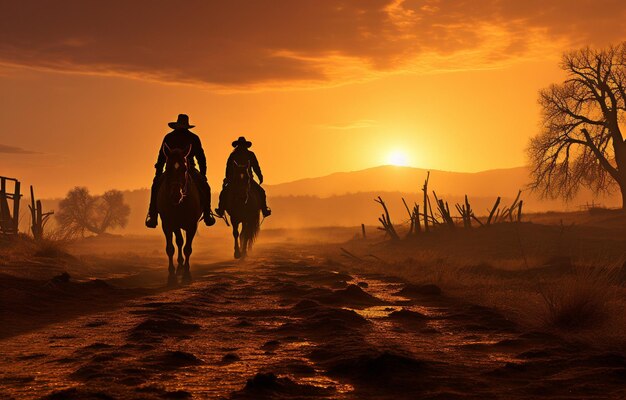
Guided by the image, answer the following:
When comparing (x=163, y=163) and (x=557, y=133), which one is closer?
(x=163, y=163)

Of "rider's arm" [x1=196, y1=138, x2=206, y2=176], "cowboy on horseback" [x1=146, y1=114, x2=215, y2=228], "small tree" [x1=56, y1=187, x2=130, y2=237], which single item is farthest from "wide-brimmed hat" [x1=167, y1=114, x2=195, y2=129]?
"small tree" [x1=56, y1=187, x2=130, y2=237]

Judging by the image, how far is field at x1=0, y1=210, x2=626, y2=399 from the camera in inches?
215

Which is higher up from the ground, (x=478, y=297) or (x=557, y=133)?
(x=557, y=133)

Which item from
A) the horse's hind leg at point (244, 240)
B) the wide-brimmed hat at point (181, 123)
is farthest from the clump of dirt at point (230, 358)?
the horse's hind leg at point (244, 240)

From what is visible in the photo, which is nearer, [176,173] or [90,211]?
[176,173]

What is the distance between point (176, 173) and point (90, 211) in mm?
81638

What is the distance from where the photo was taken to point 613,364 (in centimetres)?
629

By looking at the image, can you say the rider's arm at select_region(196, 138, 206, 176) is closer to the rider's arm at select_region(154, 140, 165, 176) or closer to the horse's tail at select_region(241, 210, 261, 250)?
the rider's arm at select_region(154, 140, 165, 176)

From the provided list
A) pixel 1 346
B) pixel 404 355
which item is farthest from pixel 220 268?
pixel 404 355

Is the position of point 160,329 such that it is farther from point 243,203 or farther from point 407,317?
point 243,203

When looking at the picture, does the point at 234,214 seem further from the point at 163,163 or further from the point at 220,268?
the point at 163,163

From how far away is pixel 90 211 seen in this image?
301 ft

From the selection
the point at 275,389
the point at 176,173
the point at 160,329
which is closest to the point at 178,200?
the point at 176,173

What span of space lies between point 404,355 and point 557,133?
45.4 metres
